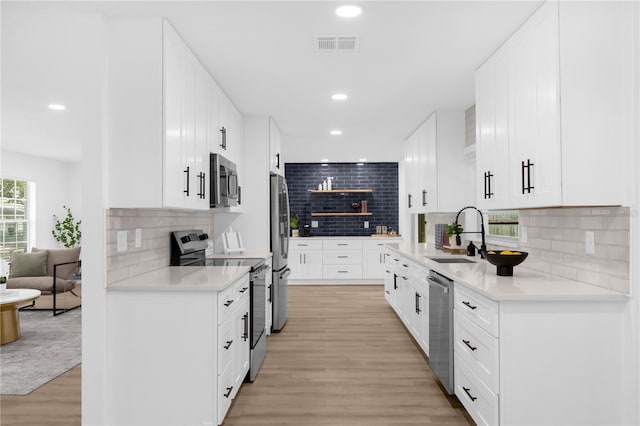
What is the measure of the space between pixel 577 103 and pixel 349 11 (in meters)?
1.28

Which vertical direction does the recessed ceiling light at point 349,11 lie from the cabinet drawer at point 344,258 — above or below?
above

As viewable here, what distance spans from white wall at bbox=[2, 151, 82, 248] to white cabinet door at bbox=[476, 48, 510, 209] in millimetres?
6952

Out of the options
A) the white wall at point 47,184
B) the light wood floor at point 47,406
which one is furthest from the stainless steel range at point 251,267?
the white wall at point 47,184

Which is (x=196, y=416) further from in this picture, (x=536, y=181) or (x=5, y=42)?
(x=5, y=42)

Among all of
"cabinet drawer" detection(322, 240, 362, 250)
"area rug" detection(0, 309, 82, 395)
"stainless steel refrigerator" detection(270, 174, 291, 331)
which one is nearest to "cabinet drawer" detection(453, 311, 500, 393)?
"stainless steel refrigerator" detection(270, 174, 291, 331)

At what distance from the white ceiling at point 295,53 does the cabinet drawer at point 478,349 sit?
5.83 feet

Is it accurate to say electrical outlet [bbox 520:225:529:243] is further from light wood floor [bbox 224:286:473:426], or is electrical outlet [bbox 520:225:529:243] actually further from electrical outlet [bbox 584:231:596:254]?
light wood floor [bbox 224:286:473:426]

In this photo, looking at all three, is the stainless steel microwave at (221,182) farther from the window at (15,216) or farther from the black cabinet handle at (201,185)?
the window at (15,216)

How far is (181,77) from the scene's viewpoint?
109 inches

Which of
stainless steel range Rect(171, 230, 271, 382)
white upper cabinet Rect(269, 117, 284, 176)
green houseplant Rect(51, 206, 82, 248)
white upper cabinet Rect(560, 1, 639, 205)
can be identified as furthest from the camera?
green houseplant Rect(51, 206, 82, 248)

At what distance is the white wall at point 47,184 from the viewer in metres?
7.50

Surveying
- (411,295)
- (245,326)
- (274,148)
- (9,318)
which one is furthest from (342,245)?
(9,318)

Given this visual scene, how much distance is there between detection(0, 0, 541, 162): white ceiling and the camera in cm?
241

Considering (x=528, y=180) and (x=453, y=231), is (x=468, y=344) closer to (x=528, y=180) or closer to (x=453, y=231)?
(x=528, y=180)
